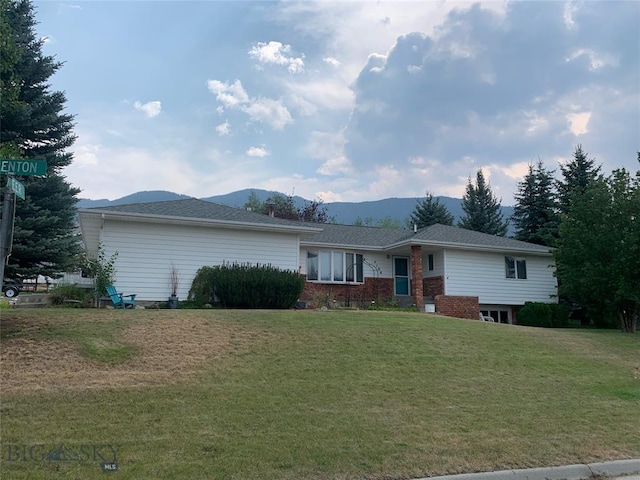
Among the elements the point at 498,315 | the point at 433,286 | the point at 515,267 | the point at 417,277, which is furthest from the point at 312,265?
the point at 515,267

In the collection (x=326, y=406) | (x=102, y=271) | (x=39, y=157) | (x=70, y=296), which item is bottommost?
(x=326, y=406)

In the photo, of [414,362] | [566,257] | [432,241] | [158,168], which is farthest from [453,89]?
[414,362]

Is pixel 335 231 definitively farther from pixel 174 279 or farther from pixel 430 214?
pixel 430 214

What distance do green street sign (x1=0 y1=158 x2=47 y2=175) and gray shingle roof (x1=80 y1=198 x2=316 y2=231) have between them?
1053 centimetres

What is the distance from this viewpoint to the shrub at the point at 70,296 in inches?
605

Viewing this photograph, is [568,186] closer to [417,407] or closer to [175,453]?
[417,407]

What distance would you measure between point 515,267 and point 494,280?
5.09 feet

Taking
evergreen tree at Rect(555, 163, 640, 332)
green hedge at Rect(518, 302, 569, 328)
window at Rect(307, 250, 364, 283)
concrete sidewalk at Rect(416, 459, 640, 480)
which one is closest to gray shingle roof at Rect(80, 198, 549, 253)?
window at Rect(307, 250, 364, 283)

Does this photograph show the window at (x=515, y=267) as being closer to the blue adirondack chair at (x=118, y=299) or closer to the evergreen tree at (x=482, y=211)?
the blue adirondack chair at (x=118, y=299)

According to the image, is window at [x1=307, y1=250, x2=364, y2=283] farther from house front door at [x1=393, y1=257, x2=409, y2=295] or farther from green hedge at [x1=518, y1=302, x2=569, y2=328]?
green hedge at [x1=518, y1=302, x2=569, y2=328]

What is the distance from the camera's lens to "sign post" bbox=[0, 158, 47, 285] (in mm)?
5367

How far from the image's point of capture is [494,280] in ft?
76.7

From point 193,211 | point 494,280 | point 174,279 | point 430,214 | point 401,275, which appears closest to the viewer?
point 174,279

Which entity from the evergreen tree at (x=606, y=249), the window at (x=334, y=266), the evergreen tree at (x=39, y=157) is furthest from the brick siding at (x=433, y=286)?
the evergreen tree at (x=39, y=157)
